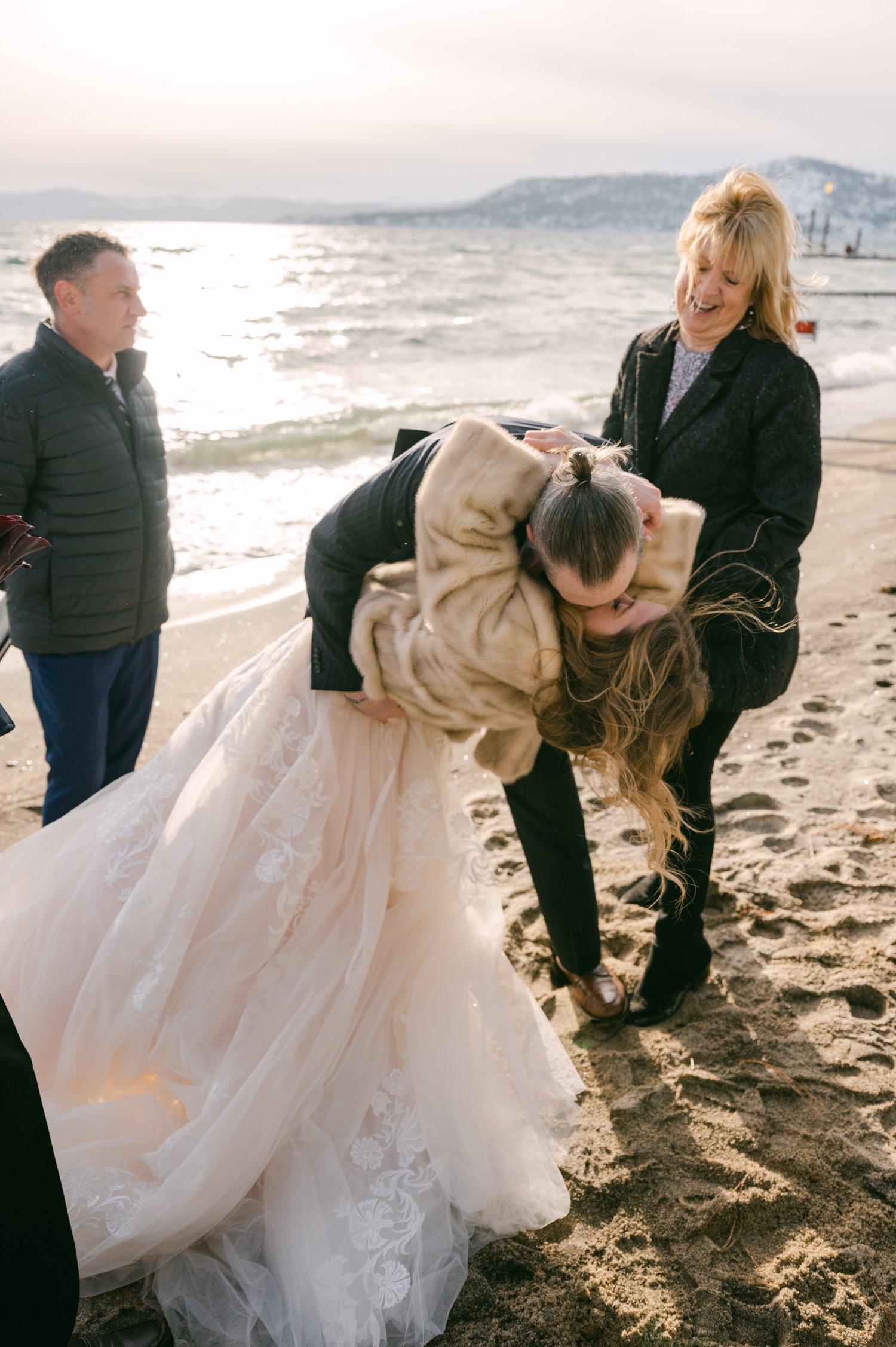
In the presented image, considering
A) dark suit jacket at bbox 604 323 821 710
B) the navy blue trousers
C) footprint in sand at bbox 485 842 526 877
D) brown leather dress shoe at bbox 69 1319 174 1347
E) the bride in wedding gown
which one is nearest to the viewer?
brown leather dress shoe at bbox 69 1319 174 1347

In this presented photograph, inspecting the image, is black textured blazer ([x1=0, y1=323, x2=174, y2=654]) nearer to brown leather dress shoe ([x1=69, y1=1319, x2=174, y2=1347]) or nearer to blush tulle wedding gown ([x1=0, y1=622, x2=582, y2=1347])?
blush tulle wedding gown ([x1=0, y1=622, x2=582, y2=1347])

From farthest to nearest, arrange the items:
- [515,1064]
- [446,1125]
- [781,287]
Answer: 1. [781,287]
2. [515,1064]
3. [446,1125]

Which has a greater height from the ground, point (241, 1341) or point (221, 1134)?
point (221, 1134)

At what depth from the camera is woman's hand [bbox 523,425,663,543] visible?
198 cm

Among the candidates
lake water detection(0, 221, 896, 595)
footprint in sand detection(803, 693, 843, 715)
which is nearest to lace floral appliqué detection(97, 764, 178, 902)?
lake water detection(0, 221, 896, 595)

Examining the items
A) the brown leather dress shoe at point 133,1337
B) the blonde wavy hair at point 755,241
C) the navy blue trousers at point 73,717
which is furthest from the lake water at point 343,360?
the brown leather dress shoe at point 133,1337

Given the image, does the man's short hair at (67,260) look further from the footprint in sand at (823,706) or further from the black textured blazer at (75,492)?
the footprint in sand at (823,706)

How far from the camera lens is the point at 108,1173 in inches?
77.5

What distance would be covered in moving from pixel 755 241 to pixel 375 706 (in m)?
1.60

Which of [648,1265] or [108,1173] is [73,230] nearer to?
[108,1173]

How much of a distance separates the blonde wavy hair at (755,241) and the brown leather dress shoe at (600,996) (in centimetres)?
190

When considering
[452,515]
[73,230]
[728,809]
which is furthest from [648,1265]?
[73,230]

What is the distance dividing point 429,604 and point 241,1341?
1.54 metres

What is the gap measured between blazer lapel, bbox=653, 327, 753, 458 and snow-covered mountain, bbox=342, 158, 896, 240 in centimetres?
9341
